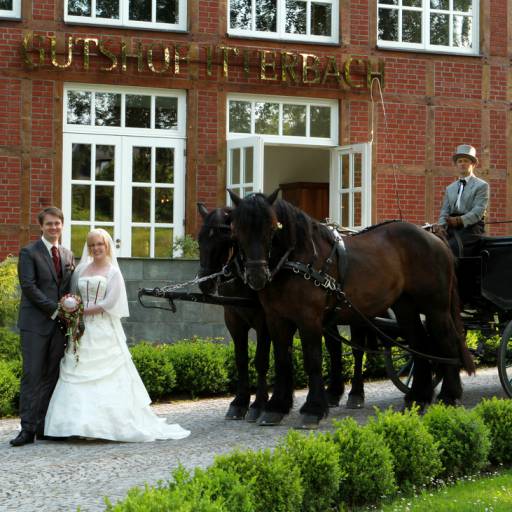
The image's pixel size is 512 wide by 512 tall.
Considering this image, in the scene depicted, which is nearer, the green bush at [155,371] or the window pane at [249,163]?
the green bush at [155,371]

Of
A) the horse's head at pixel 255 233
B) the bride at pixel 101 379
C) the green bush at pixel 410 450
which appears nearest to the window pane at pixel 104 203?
the bride at pixel 101 379

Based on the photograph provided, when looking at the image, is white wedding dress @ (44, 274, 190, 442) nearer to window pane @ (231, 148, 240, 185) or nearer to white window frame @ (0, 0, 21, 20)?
window pane @ (231, 148, 240, 185)

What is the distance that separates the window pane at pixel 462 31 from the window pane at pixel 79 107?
608 cm

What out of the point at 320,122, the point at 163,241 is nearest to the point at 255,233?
the point at 163,241

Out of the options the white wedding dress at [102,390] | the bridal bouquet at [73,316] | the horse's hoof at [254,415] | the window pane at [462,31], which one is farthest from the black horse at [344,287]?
the window pane at [462,31]

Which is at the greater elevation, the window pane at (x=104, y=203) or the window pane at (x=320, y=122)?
the window pane at (x=320, y=122)

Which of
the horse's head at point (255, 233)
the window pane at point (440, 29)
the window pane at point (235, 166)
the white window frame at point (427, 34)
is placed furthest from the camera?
the window pane at point (440, 29)

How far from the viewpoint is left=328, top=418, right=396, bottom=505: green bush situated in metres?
6.54

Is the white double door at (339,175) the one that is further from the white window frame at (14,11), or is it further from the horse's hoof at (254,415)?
the horse's hoof at (254,415)

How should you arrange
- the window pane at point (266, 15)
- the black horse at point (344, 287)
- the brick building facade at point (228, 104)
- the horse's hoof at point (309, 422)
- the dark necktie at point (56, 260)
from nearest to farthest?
the black horse at point (344, 287)
the horse's hoof at point (309, 422)
the dark necktie at point (56, 260)
the brick building facade at point (228, 104)
the window pane at point (266, 15)

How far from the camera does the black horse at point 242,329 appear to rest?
8.95m

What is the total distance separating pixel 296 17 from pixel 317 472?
12.0 metres

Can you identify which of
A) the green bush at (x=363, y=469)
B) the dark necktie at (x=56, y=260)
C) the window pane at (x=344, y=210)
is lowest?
the green bush at (x=363, y=469)

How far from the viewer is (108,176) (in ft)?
53.1
